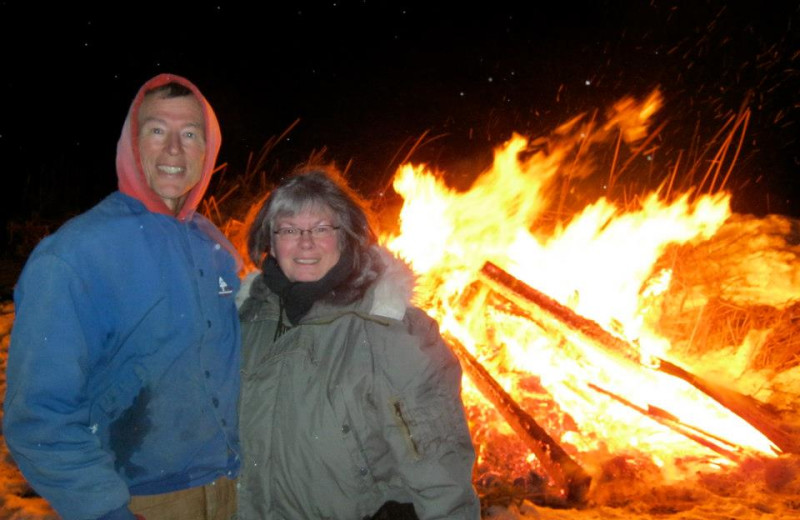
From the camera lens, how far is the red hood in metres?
2.04

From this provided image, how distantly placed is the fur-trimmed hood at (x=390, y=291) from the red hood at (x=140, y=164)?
0.54m

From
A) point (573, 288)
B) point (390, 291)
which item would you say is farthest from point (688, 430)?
point (390, 291)

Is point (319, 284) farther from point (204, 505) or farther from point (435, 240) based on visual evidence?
point (435, 240)

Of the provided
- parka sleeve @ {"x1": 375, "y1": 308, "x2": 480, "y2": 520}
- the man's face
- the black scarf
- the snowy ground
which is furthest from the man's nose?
the snowy ground

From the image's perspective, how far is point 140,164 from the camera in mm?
2092

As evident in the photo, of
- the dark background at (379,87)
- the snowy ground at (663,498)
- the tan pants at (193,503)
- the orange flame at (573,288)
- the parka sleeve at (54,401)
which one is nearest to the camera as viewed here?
the parka sleeve at (54,401)

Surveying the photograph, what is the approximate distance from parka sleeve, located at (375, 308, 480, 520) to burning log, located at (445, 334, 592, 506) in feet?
8.12

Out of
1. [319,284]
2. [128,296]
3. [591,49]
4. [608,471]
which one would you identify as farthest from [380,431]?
[591,49]

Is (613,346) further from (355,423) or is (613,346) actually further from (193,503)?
(193,503)

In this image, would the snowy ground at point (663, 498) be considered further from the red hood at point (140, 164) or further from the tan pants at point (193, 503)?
the red hood at point (140, 164)

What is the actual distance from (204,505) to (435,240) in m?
4.86

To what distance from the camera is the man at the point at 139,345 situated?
5.25 ft

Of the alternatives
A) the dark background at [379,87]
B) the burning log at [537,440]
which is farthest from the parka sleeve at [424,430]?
the dark background at [379,87]

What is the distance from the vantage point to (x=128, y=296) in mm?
1836
